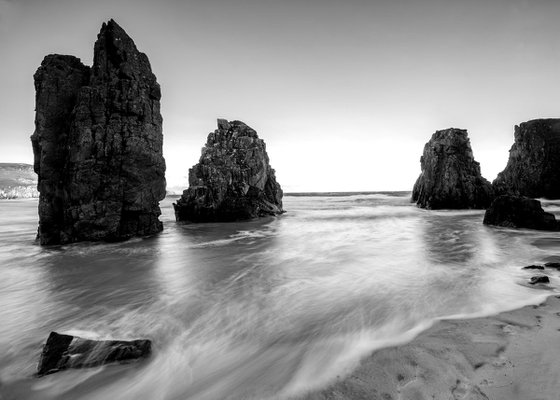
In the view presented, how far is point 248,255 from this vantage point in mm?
10891

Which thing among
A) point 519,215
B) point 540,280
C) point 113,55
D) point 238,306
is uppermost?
point 113,55

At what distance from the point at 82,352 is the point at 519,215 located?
1997cm

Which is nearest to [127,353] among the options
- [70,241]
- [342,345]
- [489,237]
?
[342,345]

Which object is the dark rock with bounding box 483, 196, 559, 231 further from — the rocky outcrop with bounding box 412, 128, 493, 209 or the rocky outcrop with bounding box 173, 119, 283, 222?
the rocky outcrop with bounding box 173, 119, 283, 222

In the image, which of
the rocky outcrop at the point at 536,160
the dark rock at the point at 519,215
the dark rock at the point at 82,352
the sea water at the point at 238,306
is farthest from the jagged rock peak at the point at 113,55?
the rocky outcrop at the point at 536,160

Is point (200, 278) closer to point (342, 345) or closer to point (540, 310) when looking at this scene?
point (342, 345)

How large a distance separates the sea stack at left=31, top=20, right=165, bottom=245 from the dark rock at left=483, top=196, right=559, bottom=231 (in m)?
20.3

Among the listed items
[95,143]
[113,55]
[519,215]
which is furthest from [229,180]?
[519,215]

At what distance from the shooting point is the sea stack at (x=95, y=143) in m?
12.9

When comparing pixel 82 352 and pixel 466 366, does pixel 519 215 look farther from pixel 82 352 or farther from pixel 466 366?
pixel 82 352

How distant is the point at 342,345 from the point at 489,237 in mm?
12943

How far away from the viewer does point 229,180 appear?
75.4 ft

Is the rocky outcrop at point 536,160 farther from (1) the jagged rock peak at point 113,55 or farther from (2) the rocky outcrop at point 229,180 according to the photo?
(1) the jagged rock peak at point 113,55

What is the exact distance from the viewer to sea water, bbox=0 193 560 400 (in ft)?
10.8
